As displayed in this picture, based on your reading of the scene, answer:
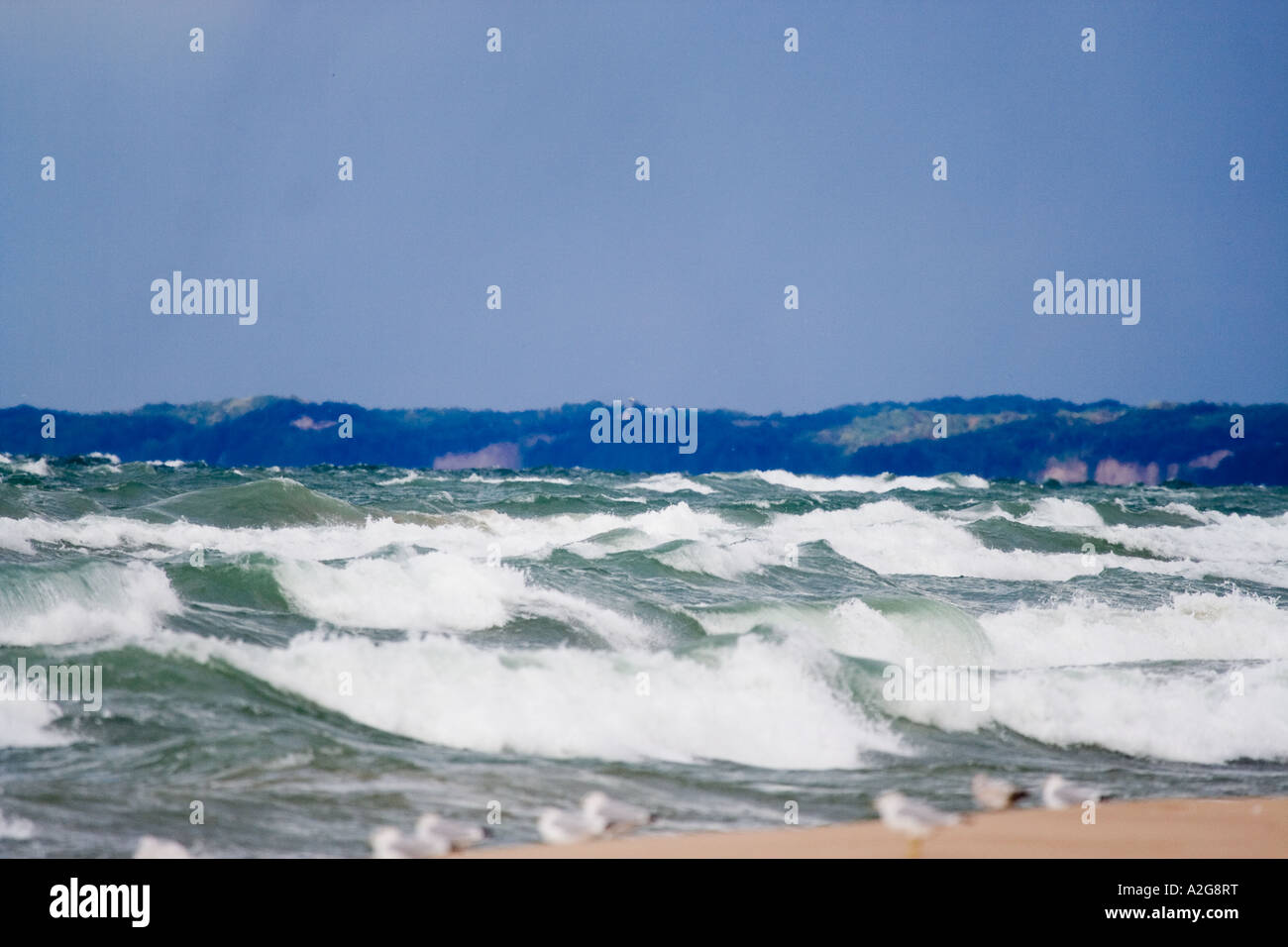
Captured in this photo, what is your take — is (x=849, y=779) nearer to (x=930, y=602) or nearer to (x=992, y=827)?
(x=992, y=827)

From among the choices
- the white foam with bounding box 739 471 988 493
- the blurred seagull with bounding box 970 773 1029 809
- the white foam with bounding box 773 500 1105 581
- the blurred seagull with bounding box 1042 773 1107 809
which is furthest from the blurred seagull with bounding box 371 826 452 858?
the white foam with bounding box 739 471 988 493

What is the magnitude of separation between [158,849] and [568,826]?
71.3 inches

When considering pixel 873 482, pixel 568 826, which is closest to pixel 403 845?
pixel 568 826

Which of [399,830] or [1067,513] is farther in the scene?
[1067,513]

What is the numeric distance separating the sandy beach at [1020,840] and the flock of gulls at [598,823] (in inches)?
4.0

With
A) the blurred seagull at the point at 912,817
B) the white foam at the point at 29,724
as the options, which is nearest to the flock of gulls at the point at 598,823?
the blurred seagull at the point at 912,817

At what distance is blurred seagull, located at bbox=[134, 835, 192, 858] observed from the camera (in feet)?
16.7

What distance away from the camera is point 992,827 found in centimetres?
604

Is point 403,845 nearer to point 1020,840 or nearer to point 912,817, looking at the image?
point 912,817

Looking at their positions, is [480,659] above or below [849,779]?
above

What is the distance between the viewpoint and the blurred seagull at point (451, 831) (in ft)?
17.8

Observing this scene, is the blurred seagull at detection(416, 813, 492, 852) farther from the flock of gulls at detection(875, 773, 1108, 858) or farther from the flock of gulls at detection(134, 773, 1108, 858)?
the flock of gulls at detection(875, 773, 1108, 858)
